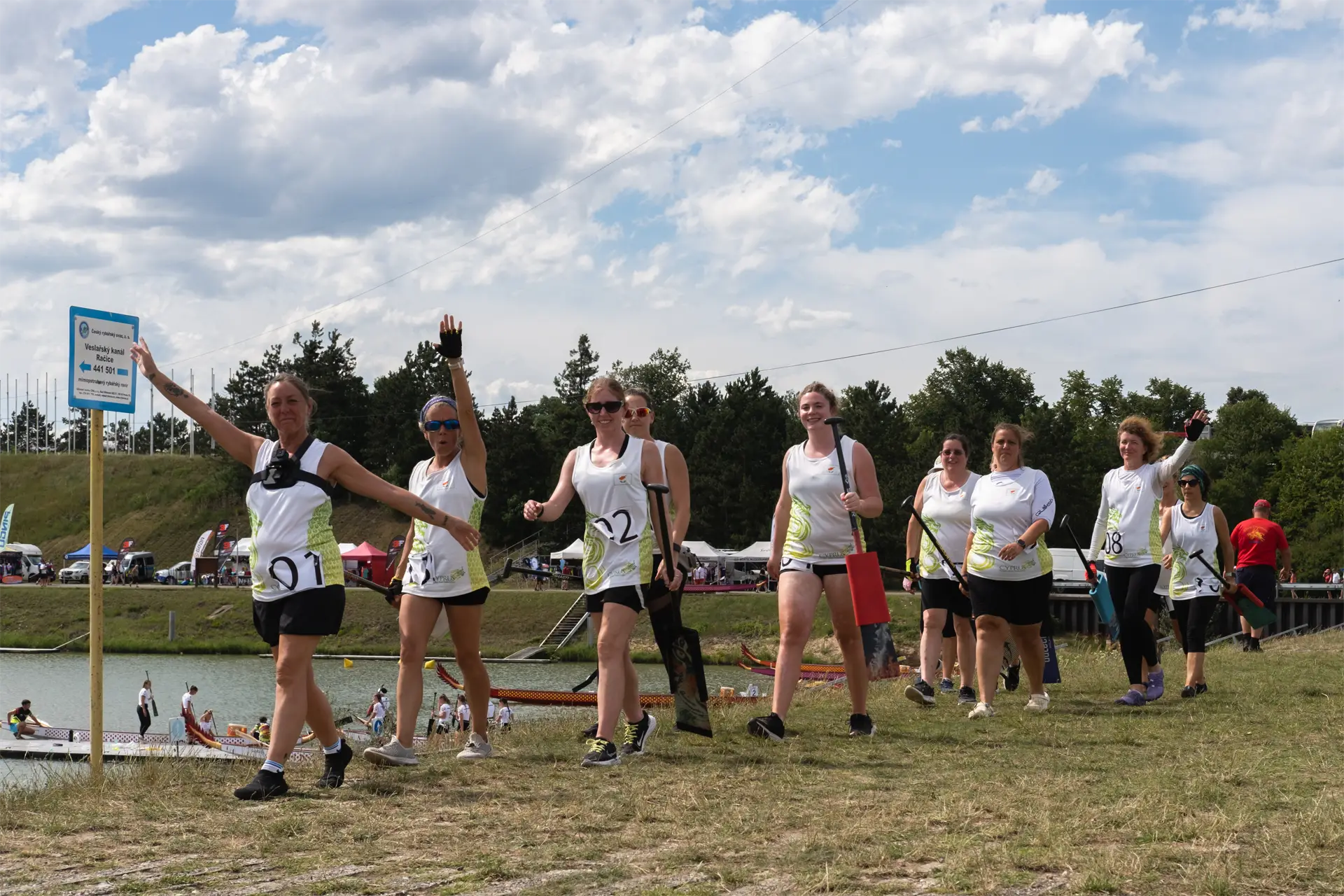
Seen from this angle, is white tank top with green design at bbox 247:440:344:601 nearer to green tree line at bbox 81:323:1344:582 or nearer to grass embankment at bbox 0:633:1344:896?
grass embankment at bbox 0:633:1344:896

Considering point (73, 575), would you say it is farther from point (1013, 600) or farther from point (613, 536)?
point (613, 536)

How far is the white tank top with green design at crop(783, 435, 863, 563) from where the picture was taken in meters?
8.29

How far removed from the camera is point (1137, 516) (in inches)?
410

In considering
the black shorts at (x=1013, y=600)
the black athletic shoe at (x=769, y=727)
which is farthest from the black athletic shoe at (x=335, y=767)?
the black shorts at (x=1013, y=600)

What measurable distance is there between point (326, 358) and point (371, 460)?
36.2ft

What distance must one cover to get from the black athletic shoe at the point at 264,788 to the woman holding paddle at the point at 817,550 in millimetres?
3093

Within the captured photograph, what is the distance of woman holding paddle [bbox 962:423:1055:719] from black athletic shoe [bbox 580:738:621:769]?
3175 millimetres

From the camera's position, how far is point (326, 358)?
102 meters

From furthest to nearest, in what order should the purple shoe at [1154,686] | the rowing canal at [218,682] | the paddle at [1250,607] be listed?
the rowing canal at [218,682], the paddle at [1250,607], the purple shoe at [1154,686]

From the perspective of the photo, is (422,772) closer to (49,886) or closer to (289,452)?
(289,452)

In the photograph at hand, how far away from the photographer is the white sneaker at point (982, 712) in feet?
30.6

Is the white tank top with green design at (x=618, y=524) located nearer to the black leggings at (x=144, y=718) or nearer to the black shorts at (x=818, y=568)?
the black shorts at (x=818, y=568)

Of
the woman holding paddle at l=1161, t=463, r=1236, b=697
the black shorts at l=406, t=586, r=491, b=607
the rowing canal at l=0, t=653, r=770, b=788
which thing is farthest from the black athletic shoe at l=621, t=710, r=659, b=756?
the rowing canal at l=0, t=653, r=770, b=788

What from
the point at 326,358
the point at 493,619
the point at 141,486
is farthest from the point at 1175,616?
the point at 141,486
